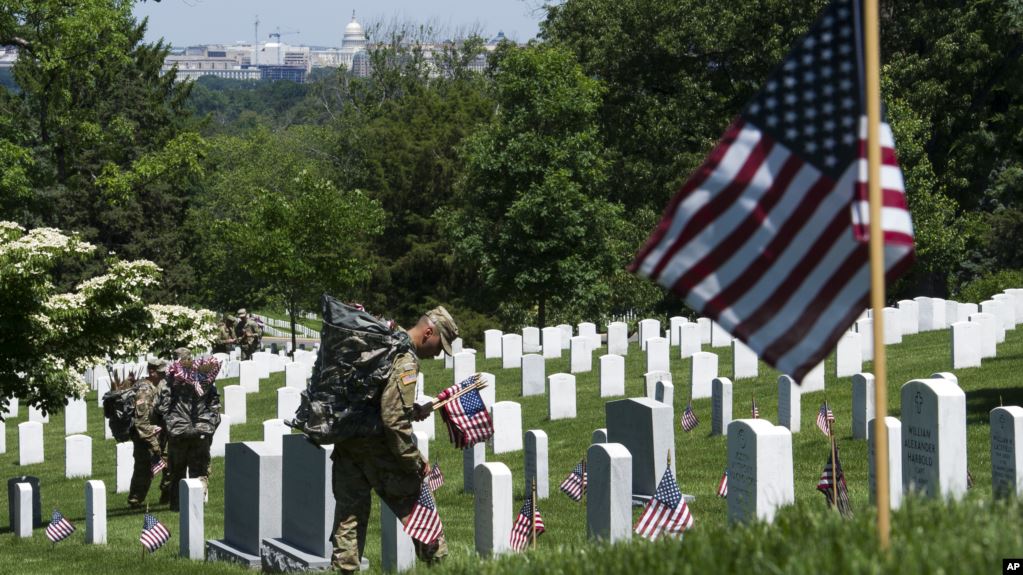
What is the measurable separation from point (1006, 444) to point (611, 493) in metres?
2.65

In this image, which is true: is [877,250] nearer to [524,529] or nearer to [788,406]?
[524,529]

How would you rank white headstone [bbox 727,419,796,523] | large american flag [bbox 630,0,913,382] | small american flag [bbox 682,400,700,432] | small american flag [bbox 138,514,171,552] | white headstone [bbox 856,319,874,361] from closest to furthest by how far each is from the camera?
large american flag [bbox 630,0,913,382] → white headstone [bbox 727,419,796,523] → small american flag [bbox 138,514,171,552] → small american flag [bbox 682,400,700,432] → white headstone [bbox 856,319,874,361]

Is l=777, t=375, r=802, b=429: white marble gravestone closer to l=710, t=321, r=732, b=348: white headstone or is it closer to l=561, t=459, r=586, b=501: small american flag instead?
l=561, t=459, r=586, b=501: small american flag

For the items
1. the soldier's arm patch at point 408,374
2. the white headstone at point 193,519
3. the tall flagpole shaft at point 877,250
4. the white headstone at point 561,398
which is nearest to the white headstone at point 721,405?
the white headstone at point 561,398

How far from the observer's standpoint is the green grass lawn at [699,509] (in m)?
5.02

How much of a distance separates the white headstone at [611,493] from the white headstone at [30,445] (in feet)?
55.2

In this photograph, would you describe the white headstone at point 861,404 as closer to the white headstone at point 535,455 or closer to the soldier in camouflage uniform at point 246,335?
the white headstone at point 535,455

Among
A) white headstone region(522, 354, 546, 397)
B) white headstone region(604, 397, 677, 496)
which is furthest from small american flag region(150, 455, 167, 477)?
A: white headstone region(522, 354, 546, 397)

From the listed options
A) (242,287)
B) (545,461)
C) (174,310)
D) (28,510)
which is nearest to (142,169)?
(242,287)

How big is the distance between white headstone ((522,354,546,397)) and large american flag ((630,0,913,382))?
18151mm

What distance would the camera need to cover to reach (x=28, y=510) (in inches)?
608

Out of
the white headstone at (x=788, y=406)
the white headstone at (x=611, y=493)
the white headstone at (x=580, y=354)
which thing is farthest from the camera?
the white headstone at (x=580, y=354)

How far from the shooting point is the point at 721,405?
55.4 feet

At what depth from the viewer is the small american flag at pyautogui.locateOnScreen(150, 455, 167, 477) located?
17406 mm
